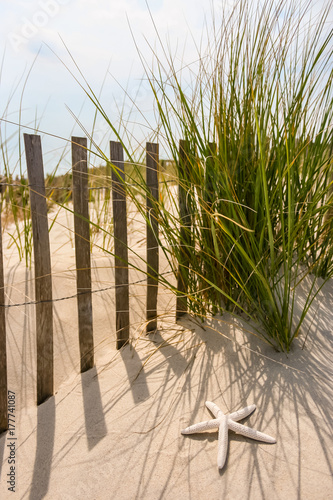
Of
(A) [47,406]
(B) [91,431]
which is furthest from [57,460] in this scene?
(A) [47,406]

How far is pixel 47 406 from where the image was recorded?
2.49m

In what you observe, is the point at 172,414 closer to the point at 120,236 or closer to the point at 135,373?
the point at 135,373

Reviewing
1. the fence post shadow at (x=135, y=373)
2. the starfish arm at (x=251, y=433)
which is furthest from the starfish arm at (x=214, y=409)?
the fence post shadow at (x=135, y=373)

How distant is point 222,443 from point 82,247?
1.30 metres

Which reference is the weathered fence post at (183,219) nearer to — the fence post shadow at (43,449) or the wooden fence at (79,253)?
the wooden fence at (79,253)

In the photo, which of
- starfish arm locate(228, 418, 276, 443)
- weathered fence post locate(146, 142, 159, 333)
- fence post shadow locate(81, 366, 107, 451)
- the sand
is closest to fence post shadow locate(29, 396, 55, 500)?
the sand

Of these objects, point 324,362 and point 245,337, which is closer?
point 324,362

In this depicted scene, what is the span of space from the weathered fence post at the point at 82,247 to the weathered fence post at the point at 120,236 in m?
0.18

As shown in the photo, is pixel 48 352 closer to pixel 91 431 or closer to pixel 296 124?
pixel 91 431

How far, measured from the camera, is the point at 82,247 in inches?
102

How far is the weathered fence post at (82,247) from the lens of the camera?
2.48 meters

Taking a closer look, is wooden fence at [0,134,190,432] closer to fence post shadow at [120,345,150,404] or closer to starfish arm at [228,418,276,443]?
fence post shadow at [120,345,150,404]

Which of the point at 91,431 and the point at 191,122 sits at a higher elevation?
the point at 191,122

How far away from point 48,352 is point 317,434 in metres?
1.47
